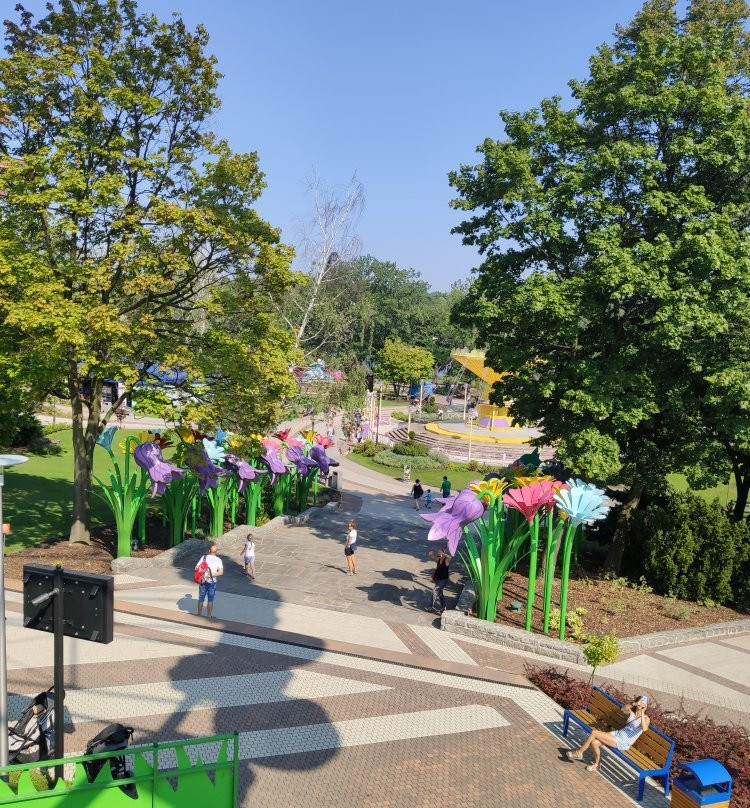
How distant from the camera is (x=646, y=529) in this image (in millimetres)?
17953

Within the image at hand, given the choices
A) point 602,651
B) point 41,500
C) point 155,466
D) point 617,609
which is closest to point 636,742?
point 602,651

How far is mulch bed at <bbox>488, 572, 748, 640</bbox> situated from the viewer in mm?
14445

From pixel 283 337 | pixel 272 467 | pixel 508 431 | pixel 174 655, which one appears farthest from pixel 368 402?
pixel 174 655

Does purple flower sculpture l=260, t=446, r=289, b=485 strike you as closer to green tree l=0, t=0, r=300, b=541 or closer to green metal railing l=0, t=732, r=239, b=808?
green tree l=0, t=0, r=300, b=541

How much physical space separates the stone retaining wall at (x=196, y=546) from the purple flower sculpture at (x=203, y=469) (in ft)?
4.58

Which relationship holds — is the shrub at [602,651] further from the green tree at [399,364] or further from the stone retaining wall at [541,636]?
the green tree at [399,364]

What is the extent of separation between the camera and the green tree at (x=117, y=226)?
13.5 m

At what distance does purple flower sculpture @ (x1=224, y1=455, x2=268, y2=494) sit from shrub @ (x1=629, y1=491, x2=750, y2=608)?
1078 cm

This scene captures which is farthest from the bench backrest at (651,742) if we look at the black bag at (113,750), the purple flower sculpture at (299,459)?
the purple flower sculpture at (299,459)

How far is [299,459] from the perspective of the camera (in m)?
22.3

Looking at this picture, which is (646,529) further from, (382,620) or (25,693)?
(25,693)

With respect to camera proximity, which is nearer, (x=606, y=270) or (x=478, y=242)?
(x=606, y=270)

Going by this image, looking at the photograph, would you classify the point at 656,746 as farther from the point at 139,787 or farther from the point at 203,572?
the point at 203,572

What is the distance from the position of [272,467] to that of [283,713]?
37.9 feet
